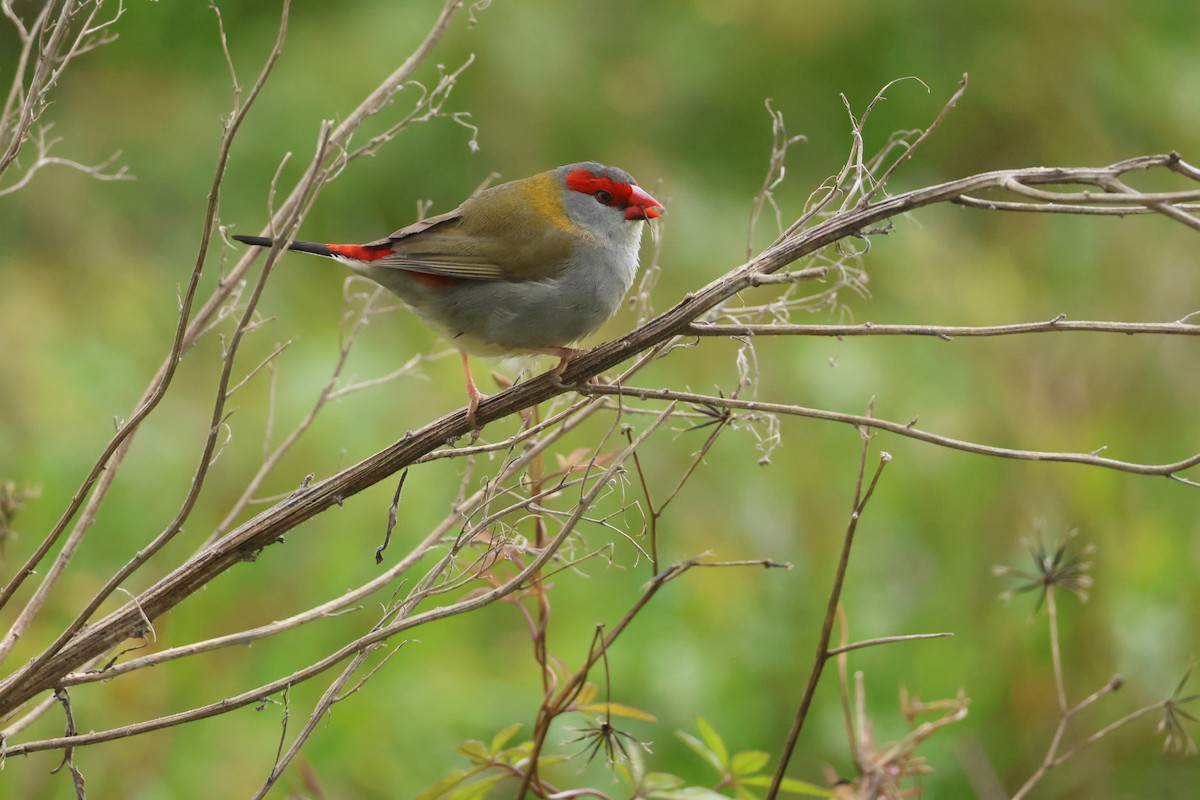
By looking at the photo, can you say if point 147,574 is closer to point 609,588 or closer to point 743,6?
point 609,588

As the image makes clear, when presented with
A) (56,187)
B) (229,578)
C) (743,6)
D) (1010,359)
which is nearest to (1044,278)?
(1010,359)

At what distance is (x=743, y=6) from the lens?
596 centimetres

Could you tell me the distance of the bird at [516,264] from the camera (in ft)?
8.41

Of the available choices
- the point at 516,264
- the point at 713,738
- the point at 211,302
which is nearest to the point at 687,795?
the point at 713,738

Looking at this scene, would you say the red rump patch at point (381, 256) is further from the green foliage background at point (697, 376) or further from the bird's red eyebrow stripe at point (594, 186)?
the green foliage background at point (697, 376)

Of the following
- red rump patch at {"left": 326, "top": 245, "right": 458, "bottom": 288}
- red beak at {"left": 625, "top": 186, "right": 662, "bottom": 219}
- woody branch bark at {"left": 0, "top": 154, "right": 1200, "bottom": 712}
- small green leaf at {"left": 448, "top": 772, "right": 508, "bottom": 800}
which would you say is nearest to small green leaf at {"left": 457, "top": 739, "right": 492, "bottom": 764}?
small green leaf at {"left": 448, "top": 772, "right": 508, "bottom": 800}

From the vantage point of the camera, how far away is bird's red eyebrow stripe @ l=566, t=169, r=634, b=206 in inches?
114

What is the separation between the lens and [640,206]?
9.48 feet

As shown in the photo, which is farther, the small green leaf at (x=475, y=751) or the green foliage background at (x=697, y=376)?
the green foliage background at (x=697, y=376)

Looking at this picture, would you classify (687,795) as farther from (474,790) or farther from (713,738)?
(474,790)

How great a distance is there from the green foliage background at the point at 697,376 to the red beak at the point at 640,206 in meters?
0.78

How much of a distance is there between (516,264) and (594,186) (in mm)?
329

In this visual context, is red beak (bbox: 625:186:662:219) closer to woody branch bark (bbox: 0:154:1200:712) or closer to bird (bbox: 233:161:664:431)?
bird (bbox: 233:161:664:431)

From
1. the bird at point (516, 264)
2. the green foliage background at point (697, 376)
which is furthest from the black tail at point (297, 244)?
the green foliage background at point (697, 376)
